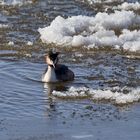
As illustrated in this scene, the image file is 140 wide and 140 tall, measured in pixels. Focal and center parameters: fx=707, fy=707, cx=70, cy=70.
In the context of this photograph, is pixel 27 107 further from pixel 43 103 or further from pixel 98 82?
pixel 98 82

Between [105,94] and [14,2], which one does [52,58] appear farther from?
[14,2]

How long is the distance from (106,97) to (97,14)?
6.91 metres

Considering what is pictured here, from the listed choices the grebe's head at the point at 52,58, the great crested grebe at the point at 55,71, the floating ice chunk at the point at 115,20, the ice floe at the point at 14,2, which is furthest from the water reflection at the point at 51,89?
the ice floe at the point at 14,2

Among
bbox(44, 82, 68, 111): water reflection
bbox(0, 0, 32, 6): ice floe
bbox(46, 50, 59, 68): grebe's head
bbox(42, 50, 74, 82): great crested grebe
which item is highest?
bbox(0, 0, 32, 6): ice floe

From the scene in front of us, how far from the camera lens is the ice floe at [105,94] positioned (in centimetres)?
1256

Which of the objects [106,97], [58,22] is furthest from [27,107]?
[58,22]

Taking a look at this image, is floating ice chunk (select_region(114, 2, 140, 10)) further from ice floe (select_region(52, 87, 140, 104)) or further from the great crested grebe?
ice floe (select_region(52, 87, 140, 104))

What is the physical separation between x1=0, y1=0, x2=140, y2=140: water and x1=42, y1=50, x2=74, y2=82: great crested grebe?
15 centimetres

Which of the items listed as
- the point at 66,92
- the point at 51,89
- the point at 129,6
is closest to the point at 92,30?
the point at 129,6

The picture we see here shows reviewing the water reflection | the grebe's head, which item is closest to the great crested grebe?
the grebe's head

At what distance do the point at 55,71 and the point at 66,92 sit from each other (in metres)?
1.49

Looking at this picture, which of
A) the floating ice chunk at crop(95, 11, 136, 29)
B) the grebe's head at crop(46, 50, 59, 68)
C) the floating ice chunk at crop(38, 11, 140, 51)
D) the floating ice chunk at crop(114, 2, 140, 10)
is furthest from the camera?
the floating ice chunk at crop(114, 2, 140, 10)

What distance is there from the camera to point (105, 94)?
1281 cm

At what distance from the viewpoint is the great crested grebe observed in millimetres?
14227
